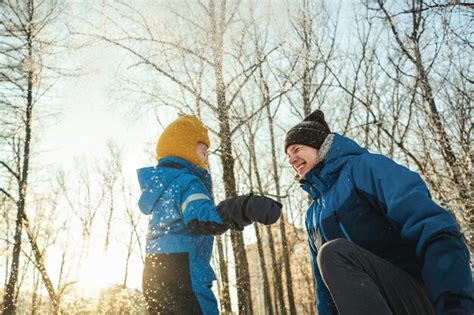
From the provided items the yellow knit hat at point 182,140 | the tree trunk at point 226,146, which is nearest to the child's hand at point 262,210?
the yellow knit hat at point 182,140

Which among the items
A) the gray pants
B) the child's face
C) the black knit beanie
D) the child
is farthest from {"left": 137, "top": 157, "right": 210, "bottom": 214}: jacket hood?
the gray pants

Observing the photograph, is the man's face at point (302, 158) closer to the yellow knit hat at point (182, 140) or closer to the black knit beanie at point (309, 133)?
the black knit beanie at point (309, 133)

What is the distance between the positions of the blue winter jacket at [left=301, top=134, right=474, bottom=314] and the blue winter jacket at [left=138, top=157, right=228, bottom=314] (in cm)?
67

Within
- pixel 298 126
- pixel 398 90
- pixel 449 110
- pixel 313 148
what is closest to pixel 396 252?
pixel 313 148

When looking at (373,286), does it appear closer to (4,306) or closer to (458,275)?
(458,275)

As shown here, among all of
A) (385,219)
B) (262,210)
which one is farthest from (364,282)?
(262,210)

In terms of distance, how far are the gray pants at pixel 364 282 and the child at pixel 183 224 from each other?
26.2 inches

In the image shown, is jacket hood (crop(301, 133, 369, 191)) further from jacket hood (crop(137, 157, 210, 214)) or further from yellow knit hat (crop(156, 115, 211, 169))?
yellow knit hat (crop(156, 115, 211, 169))

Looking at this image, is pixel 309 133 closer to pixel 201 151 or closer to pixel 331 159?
pixel 331 159

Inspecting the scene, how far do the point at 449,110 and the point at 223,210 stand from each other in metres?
6.61

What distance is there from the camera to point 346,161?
5.97 feet

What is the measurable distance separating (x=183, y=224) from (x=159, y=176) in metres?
0.41

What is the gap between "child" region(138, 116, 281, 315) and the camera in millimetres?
2170

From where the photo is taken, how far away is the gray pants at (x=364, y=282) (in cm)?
133
